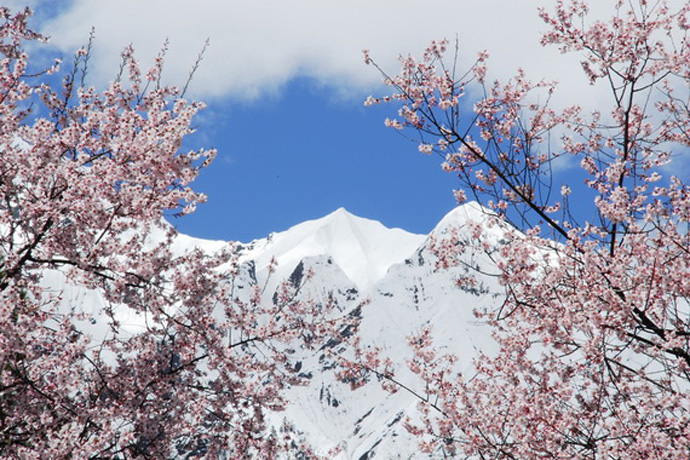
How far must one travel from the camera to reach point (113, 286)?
6297 millimetres

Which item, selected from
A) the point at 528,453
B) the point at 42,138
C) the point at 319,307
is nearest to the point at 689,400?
the point at 528,453

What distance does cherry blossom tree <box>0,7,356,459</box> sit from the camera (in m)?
6.21

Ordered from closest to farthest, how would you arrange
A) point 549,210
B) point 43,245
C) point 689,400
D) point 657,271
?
1. point 689,400
2. point 657,271
3. point 43,245
4. point 549,210

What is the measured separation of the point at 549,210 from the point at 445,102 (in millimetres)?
→ 2937

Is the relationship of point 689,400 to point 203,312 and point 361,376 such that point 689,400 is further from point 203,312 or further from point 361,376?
point 361,376

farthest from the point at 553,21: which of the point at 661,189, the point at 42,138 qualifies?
the point at 42,138

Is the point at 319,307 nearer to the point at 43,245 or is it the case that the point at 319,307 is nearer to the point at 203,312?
the point at 203,312

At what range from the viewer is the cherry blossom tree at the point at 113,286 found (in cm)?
621

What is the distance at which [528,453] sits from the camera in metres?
6.79

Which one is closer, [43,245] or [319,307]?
[43,245]

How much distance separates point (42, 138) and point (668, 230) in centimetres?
767

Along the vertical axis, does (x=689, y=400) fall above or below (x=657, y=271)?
below

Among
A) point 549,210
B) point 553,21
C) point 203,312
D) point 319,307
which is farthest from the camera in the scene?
point 319,307

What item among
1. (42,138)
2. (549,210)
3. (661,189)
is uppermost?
(42,138)
